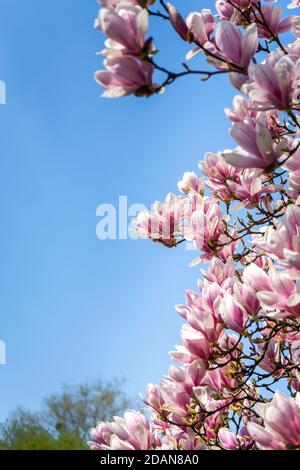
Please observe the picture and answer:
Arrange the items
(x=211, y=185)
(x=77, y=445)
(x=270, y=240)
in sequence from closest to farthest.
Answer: (x=270, y=240)
(x=211, y=185)
(x=77, y=445)

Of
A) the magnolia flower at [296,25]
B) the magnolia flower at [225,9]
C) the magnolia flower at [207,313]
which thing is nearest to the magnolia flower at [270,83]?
the magnolia flower at [207,313]

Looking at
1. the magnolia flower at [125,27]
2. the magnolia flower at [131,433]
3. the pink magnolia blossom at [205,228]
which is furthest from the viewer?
the pink magnolia blossom at [205,228]

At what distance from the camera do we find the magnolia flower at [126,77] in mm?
1854

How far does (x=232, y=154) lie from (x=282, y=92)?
258 millimetres

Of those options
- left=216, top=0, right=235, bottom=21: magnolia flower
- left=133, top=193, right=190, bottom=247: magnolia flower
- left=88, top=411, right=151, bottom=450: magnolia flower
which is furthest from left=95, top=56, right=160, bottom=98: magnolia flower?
left=216, top=0, right=235, bottom=21: magnolia flower

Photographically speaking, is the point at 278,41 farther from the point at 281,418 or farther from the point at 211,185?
the point at 281,418

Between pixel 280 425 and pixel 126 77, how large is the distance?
3.87 feet

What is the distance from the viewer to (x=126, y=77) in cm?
186

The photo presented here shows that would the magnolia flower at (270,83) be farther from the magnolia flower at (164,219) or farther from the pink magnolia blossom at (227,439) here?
the pink magnolia blossom at (227,439)

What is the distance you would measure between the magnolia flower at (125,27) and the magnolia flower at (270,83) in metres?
0.37

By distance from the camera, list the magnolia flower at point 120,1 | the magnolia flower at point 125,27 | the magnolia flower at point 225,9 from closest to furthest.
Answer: the magnolia flower at point 125,27 → the magnolia flower at point 120,1 → the magnolia flower at point 225,9

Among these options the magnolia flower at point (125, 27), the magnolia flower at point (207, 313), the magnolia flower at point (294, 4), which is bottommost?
the magnolia flower at point (207, 313)
